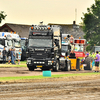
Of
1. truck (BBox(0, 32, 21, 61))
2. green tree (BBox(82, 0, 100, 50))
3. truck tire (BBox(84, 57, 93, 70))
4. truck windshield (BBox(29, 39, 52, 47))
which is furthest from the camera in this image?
green tree (BBox(82, 0, 100, 50))

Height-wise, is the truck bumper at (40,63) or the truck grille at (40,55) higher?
the truck grille at (40,55)

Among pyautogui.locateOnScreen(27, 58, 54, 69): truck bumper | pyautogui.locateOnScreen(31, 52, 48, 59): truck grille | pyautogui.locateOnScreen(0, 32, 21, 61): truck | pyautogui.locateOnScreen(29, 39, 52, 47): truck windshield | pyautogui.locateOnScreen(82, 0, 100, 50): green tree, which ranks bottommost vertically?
pyautogui.locateOnScreen(27, 58, 54, 69): truck bumper

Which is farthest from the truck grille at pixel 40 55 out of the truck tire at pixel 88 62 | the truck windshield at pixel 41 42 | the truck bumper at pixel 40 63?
the truck tire at pixel 88 62

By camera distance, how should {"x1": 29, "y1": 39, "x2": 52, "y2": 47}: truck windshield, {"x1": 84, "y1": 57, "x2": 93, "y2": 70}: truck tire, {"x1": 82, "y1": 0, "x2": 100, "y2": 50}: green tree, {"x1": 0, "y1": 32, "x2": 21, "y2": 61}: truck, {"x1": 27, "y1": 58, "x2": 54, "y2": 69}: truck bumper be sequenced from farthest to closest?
{"x1": 82, "y1": 0, "x2": 100, "y2": 50}: green tree
{"x1": 0, "y1": 32, "x2": 21, "y2": 61}: truck
{"x1": 84, "y1": 57, "x2": 93, "y2": 70}: truck tire
{"x1": 29, "y1": 39, "x2": 52, "y2": 47}: truck windshield
{"x1": 27, "y1": 58, "x2": 54, "y2": 69}: truck bumper

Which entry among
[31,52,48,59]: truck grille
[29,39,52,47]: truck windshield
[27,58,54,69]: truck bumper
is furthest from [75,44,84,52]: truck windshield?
[31,52,48,59]: truck grille

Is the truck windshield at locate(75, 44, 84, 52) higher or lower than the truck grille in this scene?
higher

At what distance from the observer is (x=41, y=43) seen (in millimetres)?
27859

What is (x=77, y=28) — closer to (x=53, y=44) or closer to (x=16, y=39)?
(x=16, y=39)

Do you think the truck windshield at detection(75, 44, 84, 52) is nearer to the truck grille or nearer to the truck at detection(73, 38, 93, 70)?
the truck at detection(73, 38, 93, 70)

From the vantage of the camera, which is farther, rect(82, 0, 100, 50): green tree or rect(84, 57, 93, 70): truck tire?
rect(82, 0, 100, 50): green tree

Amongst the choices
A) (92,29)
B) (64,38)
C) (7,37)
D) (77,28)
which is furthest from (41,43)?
(77,28)

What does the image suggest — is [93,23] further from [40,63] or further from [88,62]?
[40,63]

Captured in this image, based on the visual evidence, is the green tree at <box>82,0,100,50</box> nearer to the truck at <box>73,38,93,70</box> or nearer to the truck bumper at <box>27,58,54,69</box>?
the truck at <box>73,38,93,70</box>

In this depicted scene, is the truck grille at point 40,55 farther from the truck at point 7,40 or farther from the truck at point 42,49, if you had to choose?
the truck at point 7,40
